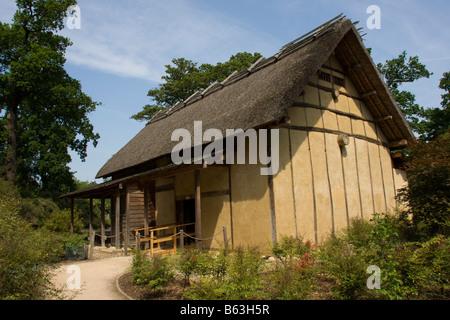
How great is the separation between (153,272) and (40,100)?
833 inches

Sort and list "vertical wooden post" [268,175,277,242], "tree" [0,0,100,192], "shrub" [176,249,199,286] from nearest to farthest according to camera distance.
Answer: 1. "shrub" [176,249,199,286]
2. "vertical wooden post" [268,175,277,242]
3. "tree" [0,0,100,192]

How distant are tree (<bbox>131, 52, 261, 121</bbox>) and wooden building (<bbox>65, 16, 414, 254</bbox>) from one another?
15600mm

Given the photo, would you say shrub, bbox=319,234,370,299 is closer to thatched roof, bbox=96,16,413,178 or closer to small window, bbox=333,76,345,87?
thatched roof, bbox=96,16,413,178

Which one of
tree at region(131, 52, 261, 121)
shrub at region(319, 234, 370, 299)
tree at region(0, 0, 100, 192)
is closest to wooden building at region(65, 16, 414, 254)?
shrub at region(319, 234, 370, 299)

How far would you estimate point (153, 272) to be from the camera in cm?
607

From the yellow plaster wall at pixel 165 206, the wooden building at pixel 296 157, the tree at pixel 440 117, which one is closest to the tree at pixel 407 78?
the tree at pixel 440 117

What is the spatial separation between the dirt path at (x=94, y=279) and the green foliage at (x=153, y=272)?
49 centimetres

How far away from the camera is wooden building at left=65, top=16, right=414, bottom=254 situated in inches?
365

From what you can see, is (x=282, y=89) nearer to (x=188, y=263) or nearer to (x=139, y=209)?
(x=188, y=263)

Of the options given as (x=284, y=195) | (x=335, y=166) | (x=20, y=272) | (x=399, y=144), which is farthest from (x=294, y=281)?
(x=399, y=144)

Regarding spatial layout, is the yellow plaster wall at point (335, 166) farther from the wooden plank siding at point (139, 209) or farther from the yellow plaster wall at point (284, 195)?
the wooden plank siding at point (139, 209)
